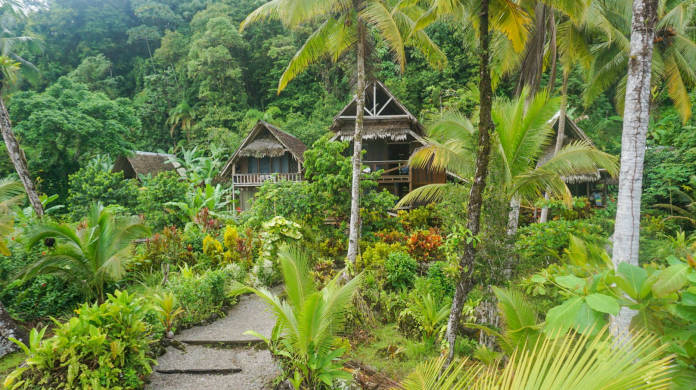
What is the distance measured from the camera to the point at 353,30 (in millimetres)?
7391

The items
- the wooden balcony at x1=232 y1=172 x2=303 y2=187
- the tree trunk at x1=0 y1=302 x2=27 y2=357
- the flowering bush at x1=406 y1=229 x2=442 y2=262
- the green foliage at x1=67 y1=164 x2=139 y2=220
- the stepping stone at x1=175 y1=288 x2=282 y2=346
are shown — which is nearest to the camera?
the tree trunk at x1=0 y1=302 x2=27 y2=357

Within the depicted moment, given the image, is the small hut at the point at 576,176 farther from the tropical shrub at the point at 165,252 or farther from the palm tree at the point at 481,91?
the tropical shrub at the point at 165,252

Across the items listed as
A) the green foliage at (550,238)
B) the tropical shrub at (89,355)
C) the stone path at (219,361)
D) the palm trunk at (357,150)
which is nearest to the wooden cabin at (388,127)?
the palm trunk at (357,150)

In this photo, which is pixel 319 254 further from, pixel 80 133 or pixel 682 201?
pixel 80 133

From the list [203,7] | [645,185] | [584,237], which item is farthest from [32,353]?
[203,7]

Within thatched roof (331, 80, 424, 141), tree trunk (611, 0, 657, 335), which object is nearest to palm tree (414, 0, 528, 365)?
tree trunk (611, 0, 657, 335)

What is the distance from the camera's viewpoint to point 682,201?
975cm

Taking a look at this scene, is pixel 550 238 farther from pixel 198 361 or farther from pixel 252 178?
pixel 252 178

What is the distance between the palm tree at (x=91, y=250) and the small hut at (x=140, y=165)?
523 inches

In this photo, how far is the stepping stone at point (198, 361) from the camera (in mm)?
4770

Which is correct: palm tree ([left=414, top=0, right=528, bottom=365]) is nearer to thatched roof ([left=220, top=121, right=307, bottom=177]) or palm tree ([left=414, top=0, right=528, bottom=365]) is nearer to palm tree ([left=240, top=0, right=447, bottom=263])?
palm tree ([left=240, top=0, right=447, bottom=263])

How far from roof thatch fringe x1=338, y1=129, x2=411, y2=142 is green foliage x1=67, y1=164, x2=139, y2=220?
8685mm

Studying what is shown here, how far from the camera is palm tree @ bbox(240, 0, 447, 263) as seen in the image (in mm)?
6812

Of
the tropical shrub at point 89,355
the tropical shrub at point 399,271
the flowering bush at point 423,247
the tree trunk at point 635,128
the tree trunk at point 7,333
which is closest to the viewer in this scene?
the tree trunk at point 635,128
